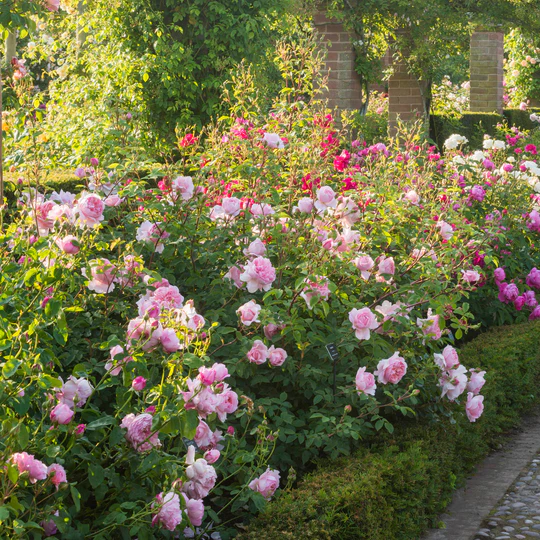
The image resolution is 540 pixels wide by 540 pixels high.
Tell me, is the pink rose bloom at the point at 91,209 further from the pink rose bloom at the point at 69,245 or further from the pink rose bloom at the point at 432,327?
the pink rose bloom at the point at 432,327

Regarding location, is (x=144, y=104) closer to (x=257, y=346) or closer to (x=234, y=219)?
(x=234, y=219)

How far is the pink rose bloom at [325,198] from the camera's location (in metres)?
3.42

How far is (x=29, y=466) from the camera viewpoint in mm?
1891

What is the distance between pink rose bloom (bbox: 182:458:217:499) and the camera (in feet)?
7.61

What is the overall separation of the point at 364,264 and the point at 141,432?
1.43 metres

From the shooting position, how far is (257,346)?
2.95m

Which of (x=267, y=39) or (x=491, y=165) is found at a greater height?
(x=267, y=39)

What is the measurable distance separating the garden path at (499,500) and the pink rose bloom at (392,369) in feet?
1.92

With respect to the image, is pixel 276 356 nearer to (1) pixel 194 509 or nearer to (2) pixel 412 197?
(1) pixel 194 509

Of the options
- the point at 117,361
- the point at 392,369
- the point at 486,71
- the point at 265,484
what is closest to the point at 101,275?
the point at 117,361

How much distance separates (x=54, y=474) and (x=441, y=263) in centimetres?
216

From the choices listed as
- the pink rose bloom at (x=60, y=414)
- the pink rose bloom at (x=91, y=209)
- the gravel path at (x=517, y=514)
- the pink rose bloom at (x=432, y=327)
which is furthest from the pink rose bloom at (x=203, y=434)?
the pink rose bloom at (x=432, y=327)

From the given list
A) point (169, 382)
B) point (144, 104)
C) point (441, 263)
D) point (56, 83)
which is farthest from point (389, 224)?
point (56, 83)

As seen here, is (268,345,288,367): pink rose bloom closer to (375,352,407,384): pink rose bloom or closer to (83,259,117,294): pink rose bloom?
(375,352,407,384): pink rose bloom
